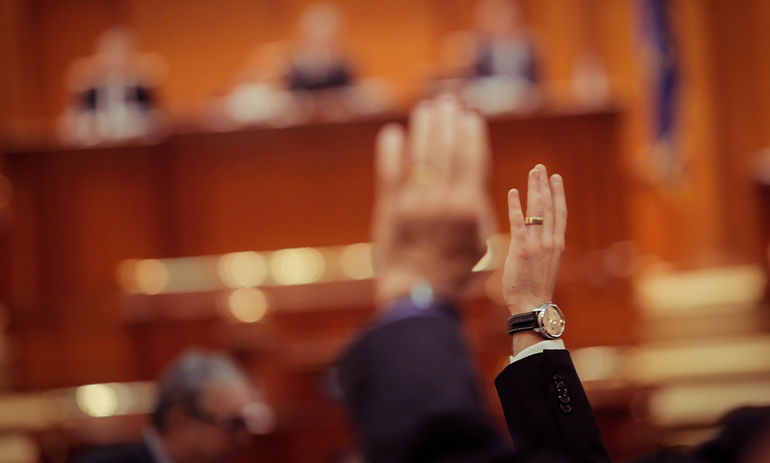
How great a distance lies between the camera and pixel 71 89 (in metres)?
7.64

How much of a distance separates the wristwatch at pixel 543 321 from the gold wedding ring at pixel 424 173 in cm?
37

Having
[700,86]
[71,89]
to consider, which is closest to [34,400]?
[71,89]

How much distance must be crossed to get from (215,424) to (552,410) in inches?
68.3

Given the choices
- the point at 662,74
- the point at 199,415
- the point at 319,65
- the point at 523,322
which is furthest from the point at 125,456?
the point at 319,65

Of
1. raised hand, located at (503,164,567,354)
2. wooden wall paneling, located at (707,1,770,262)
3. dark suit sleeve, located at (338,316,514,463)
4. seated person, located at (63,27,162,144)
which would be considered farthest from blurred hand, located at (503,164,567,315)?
wooden wall paneling, located at (707,1,770,262)

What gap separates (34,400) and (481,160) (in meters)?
3.64

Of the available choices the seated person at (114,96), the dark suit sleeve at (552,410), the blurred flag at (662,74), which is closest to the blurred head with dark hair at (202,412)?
the dark suit sleeve at (552,410)

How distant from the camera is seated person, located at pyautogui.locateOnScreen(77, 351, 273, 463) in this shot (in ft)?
7.57

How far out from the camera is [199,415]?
7.57ft

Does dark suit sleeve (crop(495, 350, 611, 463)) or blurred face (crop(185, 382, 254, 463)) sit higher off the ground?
blurred face (crop(185, 382, 254, 463))

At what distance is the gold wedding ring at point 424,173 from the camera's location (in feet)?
3.62

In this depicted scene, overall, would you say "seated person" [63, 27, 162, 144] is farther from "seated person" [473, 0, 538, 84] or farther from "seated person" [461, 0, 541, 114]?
"seated person" [473, 0, 538, 84]

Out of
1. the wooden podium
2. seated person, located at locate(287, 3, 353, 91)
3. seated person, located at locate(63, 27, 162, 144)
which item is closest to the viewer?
the wooden podium

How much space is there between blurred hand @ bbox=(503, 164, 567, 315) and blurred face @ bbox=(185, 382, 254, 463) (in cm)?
172
